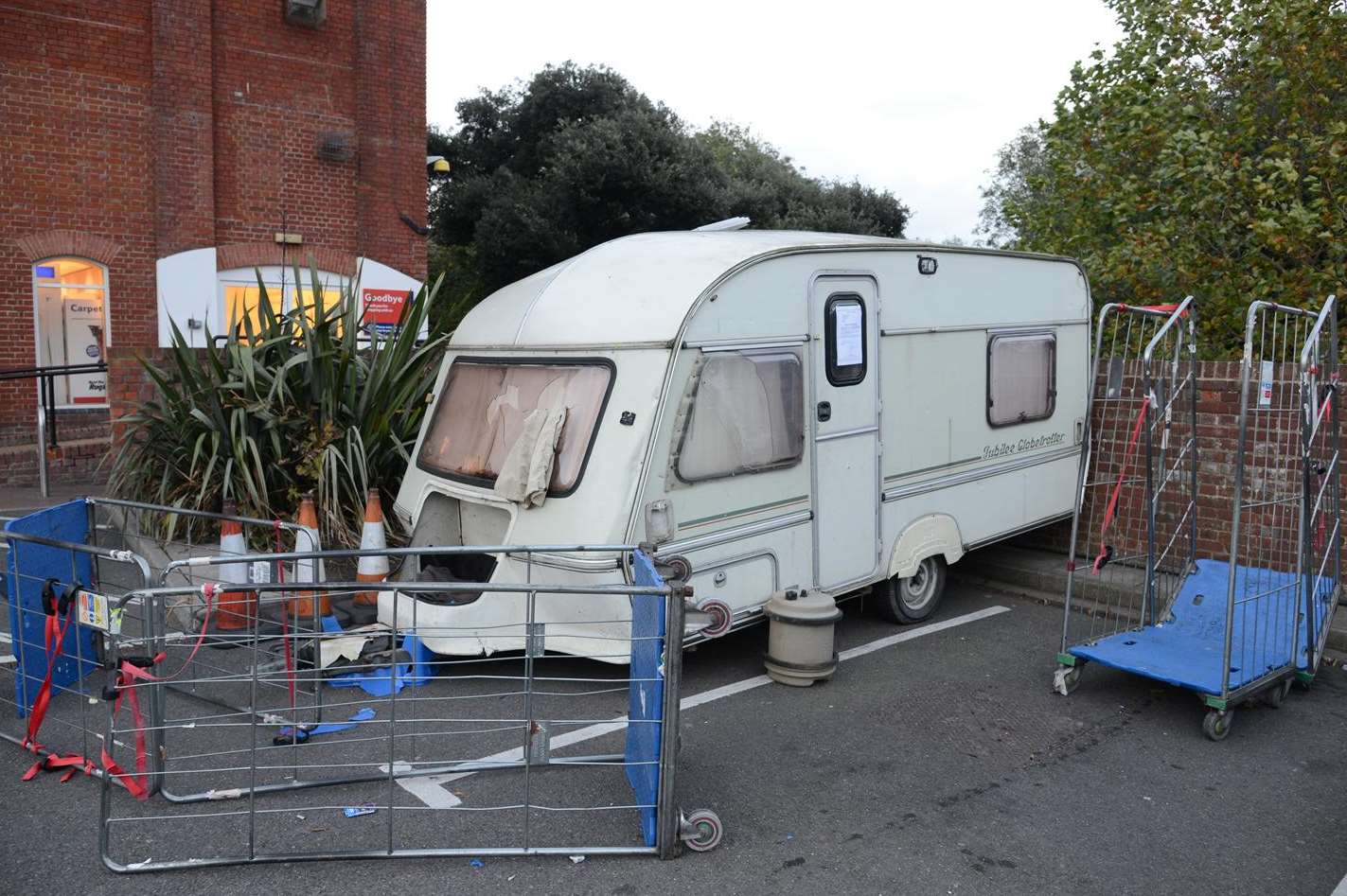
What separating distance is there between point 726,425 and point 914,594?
2.38 metres

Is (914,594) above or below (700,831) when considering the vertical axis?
above

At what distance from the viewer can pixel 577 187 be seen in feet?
82.9

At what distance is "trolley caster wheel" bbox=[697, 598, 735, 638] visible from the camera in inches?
226

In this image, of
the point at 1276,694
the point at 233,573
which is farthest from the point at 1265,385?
the point at 233,573

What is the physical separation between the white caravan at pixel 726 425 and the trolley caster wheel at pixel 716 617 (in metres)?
0.14

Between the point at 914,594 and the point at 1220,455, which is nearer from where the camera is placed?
the point at 914,594

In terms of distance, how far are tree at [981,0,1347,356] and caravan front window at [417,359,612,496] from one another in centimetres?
663

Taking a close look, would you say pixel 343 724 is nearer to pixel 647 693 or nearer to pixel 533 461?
pixel 533 461

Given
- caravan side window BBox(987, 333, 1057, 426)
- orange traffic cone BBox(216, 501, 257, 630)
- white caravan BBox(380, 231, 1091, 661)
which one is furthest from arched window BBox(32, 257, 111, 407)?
caravan side window BBox(987, 333, 1057, 426)

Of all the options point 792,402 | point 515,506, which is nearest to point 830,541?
point 792,402

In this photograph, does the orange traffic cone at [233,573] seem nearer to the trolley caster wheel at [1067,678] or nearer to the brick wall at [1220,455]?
the trolley caster wheel at [1067,678]

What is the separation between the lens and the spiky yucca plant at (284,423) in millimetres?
7582

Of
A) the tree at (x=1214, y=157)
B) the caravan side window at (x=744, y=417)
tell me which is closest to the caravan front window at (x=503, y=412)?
the caravan side window at (x=744, y=417)

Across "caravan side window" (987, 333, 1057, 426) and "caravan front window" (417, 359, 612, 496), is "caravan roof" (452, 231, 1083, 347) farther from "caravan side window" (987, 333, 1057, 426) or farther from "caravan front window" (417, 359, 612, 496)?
"caravan side window" (987, 333, 1057, 426)
